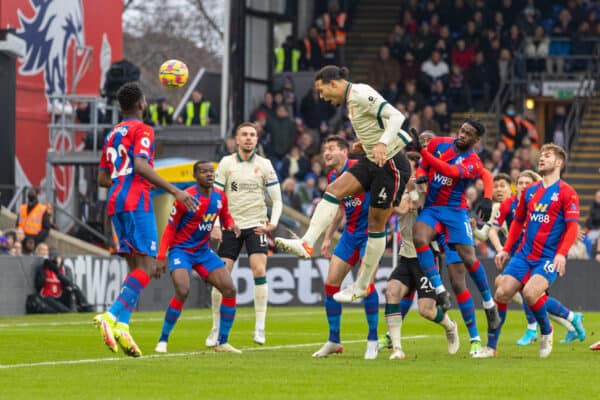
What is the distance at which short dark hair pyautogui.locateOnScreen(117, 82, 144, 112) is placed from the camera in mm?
12438

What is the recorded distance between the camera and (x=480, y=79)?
34.9m

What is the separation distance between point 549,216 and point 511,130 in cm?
1894

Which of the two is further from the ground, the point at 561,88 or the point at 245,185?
the point at 561,88

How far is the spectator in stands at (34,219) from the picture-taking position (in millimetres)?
24750

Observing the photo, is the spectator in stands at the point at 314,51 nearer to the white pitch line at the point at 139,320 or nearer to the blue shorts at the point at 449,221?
the white pitch line at the point at 139,320

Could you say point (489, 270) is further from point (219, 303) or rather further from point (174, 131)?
point (219, 303)

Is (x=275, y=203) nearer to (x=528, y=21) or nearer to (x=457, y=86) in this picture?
(x=457, y=86)

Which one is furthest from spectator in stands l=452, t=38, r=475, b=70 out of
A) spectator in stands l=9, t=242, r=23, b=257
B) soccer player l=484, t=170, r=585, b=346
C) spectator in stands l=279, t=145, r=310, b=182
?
soccer player l=484, t=170, r=585, b=346

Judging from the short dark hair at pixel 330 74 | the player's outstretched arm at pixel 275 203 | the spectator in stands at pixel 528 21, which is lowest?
the player's outstretched arm at pixel 275 203

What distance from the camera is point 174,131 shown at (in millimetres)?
31391

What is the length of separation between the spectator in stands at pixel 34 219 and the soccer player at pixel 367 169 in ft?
42.0

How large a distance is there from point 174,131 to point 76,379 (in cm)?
2064

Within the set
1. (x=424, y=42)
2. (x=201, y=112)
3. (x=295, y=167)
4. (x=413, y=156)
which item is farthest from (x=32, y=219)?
(x=424, y=42)

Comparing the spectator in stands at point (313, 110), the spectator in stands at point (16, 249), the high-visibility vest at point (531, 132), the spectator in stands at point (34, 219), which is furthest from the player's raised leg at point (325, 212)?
the spectator in stands at point (313, 110)
